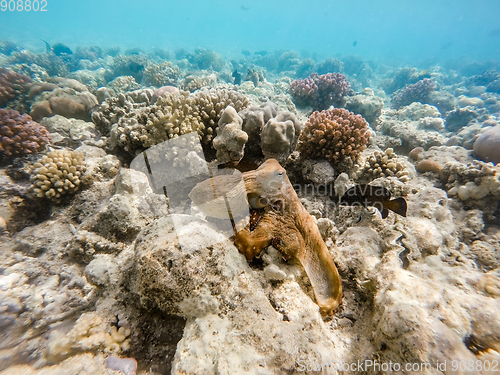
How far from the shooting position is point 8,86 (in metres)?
6.43

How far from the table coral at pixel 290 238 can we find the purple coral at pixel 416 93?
15110mm

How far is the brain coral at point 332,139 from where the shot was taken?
334cm

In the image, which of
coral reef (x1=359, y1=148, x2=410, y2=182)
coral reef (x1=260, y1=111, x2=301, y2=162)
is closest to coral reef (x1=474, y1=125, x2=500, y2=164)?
coral reef (x1=359, y1=148, x2=410, y2=182)

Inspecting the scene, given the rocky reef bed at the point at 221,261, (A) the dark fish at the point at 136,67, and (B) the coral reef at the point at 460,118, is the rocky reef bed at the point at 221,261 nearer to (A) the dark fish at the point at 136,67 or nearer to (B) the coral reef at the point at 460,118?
(B) the coral reef at the point at 460,118

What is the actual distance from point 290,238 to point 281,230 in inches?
4.3

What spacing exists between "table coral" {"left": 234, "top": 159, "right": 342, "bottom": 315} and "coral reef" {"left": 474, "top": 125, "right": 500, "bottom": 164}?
17.9 ft

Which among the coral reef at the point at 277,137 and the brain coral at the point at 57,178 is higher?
the coral reef at the point at 277,137

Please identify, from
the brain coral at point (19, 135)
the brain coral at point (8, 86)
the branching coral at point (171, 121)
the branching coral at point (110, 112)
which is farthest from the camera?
the brain coral at point (8, 86)

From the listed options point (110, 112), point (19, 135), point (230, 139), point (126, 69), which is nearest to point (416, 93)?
point (230, 139)

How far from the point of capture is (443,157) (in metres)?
4.68

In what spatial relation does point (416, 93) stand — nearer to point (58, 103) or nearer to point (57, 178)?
point (57, 178)

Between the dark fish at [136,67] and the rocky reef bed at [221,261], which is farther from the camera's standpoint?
the dark fish at [136,67]

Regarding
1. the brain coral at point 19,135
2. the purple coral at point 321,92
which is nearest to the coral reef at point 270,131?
the brain coral at point 19,135

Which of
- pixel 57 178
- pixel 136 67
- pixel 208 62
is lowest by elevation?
pixel 57 178
